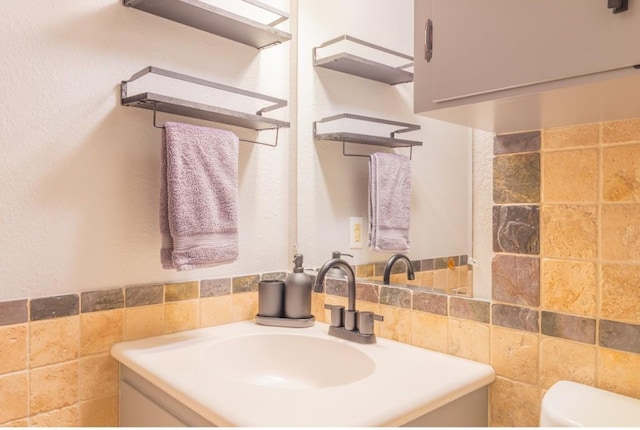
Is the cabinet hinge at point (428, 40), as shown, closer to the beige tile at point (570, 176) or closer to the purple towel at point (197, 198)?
the beige tile at point (570, 176)

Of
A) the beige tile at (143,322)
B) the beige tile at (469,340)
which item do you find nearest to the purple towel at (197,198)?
the beige tile at (143,322)

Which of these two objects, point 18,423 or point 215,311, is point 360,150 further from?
point 18,423

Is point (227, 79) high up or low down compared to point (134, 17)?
down

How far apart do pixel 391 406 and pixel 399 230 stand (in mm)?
652

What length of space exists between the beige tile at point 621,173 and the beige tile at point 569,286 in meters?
0.15

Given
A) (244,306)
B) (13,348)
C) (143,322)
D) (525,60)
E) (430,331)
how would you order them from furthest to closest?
(244,306)
(143,322)
(430,331)
(13,348)
(525,60)

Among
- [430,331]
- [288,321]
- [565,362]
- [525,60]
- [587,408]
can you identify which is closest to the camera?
[525,60]

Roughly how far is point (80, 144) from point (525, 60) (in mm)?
1067

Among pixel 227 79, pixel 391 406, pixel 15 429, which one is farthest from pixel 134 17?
pixel 391 406

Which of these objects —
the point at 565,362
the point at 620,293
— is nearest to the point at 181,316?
the point at 565,362

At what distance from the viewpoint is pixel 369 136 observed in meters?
1.50

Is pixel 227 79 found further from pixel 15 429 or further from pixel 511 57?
pixel 15 429

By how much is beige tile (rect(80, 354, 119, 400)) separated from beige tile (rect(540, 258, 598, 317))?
1124 mm

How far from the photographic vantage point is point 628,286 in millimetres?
874
